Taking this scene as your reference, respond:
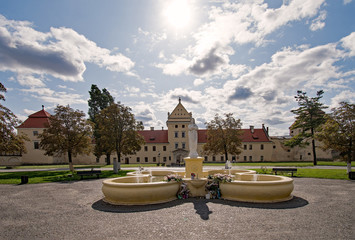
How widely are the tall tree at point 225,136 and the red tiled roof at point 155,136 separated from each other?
883 inches

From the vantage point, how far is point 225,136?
33.1m

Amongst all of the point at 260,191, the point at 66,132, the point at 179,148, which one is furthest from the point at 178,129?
the point at 260,191

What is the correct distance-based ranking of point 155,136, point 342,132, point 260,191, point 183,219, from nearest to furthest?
point 183,219
point 260,191
point 342,132
point 155,136

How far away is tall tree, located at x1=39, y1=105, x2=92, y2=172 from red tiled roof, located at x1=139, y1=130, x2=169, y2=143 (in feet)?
90.5

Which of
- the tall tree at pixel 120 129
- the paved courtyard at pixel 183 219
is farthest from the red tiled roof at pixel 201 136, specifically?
the paved courtyard at pixel 183 219

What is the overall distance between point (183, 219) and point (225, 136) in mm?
26700

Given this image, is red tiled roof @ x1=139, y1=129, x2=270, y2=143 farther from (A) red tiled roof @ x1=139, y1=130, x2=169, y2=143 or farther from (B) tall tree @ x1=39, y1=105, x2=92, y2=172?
(B) tall tree @ x1=39, y1=105, x2=92, y2=172

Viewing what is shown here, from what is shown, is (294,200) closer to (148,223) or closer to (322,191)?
(322,191)

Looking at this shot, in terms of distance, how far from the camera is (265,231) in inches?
241

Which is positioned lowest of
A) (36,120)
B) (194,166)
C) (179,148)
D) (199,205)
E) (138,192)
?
(199,205)

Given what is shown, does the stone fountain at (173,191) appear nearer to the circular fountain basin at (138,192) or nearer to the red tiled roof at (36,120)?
the circular fountain basin at (138,192)

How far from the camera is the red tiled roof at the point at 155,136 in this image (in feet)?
180

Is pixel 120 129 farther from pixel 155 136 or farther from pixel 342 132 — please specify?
pixel 155 136

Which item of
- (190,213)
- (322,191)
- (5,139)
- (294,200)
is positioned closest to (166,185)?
(190,213)
